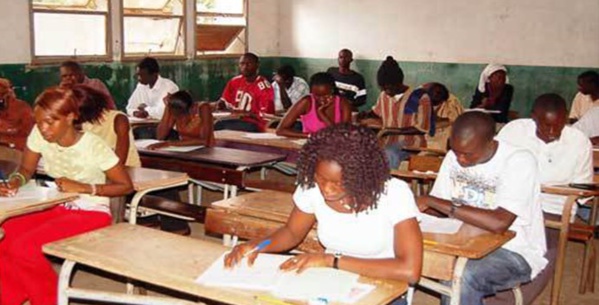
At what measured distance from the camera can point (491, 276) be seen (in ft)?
9.73

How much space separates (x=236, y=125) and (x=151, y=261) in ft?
15.5

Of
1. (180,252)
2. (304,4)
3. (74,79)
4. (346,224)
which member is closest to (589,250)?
(346,224)

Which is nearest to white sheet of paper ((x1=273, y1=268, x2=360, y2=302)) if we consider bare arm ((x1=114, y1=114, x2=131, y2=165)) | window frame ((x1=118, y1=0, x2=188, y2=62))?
bare arm ((x1=114, y1=114, x2=131, y2=165))

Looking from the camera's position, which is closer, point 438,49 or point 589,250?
point 589,250

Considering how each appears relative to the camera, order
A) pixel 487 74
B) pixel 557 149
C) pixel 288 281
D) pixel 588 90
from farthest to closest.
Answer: pixel 487 74
pixel 588 90
pixel 557 149
pixel 288 281

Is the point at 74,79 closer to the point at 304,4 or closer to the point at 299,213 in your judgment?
the point at 299,213

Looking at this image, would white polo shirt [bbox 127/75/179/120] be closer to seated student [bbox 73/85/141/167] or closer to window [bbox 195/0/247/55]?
window [bbox 195/0/247/55]

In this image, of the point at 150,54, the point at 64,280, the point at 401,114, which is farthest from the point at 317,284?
the point at 150,54

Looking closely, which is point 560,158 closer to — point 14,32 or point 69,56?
Answer: point 14,32

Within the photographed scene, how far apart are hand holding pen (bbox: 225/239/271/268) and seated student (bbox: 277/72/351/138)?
3586 millimetres

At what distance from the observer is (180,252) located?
2508 mm

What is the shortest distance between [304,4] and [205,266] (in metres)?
9.18

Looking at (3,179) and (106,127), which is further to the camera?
(106,127)

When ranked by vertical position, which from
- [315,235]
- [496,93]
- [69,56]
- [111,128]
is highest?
[69,56]
